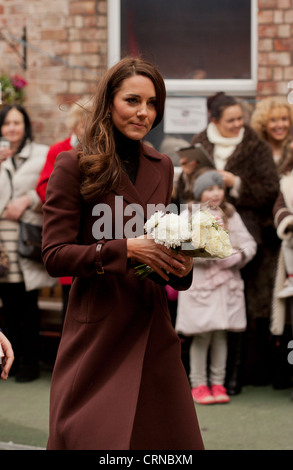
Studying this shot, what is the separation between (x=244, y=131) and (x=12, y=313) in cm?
232

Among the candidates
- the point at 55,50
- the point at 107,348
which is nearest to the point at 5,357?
the point at 107,348

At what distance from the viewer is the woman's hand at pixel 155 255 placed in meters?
2.85

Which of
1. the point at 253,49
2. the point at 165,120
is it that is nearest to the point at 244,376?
the point at 165,120

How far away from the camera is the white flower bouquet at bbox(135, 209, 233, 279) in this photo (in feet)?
9.07

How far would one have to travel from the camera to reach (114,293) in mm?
2982

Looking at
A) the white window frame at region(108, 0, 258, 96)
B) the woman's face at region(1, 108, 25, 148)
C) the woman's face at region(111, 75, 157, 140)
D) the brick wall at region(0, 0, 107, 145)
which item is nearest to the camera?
the woman's face at region(111, 75, 157, 140)

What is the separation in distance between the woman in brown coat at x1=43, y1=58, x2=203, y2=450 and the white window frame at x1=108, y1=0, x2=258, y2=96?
179 inches

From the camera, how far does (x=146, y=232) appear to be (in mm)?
3098

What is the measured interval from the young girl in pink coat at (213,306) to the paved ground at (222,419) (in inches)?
9.3

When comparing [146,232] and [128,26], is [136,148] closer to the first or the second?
[146,232]

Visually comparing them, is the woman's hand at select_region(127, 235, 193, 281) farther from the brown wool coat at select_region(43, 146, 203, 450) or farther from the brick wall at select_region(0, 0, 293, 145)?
the brick wall at select_region(0, 0, 293, 145)

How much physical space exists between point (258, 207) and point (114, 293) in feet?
10.5

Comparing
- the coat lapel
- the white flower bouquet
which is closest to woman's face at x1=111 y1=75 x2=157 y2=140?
the coat lapel
